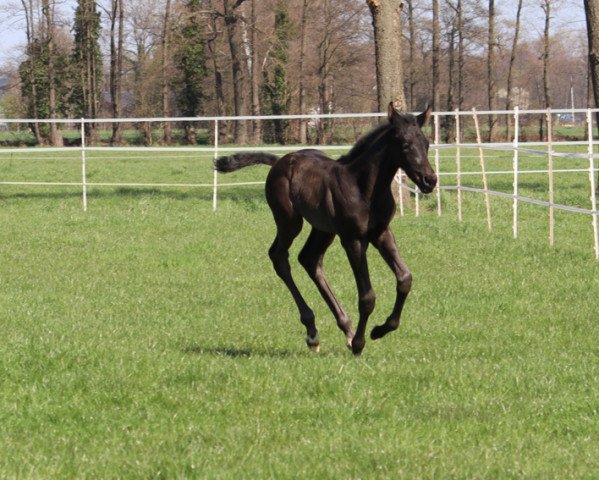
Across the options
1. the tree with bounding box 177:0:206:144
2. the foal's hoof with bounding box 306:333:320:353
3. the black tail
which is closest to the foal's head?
the foal's hoof with bounding box 306:333:320:353

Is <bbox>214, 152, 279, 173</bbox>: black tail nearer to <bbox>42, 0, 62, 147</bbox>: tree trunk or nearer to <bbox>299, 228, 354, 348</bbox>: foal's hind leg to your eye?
<bbox>299, 228, 354, 348</bbox>: foal's hind leg

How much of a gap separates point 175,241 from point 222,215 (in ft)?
12.7

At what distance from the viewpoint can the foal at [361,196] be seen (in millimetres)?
7059

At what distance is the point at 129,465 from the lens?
15.8 feet

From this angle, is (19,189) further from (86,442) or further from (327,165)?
(86,442)

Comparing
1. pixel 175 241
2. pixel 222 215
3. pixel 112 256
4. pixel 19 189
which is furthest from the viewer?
pixel 19 189

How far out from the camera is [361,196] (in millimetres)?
7332

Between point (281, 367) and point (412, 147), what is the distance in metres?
1.70

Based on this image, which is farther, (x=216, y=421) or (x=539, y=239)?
(x=539, y=239)

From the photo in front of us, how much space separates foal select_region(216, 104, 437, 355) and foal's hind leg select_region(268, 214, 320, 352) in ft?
0.04

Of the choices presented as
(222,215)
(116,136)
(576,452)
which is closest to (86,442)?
(576,452)

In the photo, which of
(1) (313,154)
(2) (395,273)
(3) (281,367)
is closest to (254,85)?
(1) (313,154)

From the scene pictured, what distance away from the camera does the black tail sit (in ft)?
29.1

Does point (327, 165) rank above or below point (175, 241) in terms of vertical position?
above
